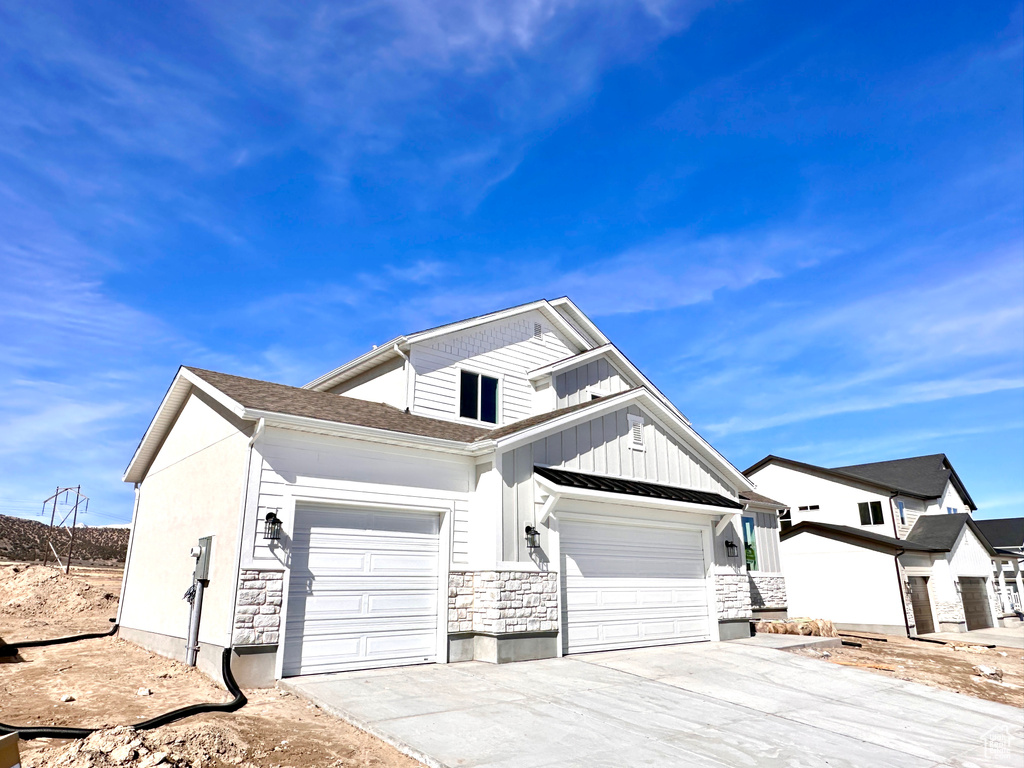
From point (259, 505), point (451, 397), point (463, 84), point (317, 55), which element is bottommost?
point (259, 505)

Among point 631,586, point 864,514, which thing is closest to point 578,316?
point 631,586

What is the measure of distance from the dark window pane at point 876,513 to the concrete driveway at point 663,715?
19007 millimetres

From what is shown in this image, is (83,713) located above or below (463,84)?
below

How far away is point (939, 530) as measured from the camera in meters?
27.2

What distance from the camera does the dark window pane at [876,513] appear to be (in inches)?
1100

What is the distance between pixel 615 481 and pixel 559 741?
6.86 meters

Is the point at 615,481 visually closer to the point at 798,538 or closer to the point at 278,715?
the point at 278,715

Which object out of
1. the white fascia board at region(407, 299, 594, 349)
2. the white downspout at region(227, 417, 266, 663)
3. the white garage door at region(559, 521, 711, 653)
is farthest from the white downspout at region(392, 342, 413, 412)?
the white downspout at region(227, 417, 266, 663)

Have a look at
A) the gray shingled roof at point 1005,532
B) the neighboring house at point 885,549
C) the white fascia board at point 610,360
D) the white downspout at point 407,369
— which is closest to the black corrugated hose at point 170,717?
the white downspout at point 407,369

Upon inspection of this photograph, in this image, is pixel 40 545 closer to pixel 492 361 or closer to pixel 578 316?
pixel 492 361

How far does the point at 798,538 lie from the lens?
82.6ft

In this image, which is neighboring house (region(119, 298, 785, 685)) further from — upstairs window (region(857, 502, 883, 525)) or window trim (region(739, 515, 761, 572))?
upstairs window (region(857, 502, 883, 525))

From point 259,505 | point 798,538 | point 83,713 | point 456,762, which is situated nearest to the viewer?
point 456,762

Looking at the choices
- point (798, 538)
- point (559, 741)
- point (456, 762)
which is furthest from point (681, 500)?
point (798, 538)
